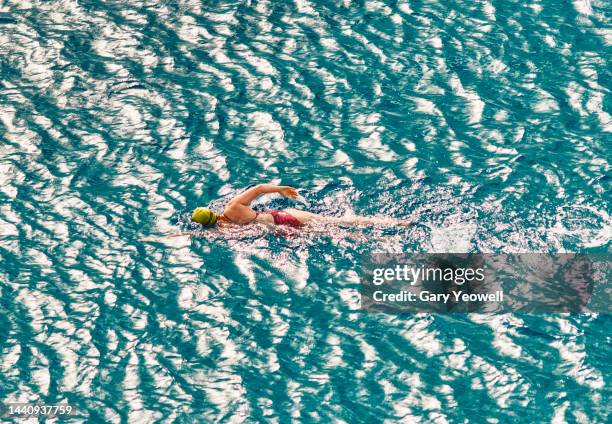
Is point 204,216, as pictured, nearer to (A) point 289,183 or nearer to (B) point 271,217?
(B) point 271,217

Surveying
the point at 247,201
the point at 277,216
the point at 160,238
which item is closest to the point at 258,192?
the point at 247,201

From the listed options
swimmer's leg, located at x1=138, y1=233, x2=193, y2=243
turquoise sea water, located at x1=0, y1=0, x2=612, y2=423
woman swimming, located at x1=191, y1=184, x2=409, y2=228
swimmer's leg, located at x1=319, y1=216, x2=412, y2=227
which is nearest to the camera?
turquoise sea water, located at x1=0, y1=0, x2=612, y2=423

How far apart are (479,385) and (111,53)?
12.9 metres

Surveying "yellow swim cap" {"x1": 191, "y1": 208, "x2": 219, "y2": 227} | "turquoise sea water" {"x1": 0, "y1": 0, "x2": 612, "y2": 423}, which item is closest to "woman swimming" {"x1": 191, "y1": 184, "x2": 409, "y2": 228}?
"yellow swim cap" {"x1": 191, "y1": 208, "x2": 219, "y2": 227}

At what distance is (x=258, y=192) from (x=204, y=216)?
3.48ft

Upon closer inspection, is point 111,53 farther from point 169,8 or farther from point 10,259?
point 10,259

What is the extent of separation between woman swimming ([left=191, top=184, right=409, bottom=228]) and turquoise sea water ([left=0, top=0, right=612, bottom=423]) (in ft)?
0.89

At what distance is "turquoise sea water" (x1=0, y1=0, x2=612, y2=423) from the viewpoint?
14.4 metres

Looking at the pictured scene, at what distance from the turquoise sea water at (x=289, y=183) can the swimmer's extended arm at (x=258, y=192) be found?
557mm

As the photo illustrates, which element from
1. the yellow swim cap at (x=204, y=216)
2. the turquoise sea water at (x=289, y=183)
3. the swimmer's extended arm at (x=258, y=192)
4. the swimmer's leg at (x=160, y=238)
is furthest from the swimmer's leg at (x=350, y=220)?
the swimmer's leg at (x=160, y=238)

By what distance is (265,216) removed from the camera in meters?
17.5

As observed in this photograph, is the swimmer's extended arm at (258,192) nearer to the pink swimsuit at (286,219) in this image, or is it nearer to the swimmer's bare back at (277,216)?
the swimmer's bare back at (277,216)

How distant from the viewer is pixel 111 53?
22.9 meters

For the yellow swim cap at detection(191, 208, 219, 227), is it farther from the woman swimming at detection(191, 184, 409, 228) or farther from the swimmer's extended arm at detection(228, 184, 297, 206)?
the swimmer's extended arm at detection(228, 184, 297, 206)
